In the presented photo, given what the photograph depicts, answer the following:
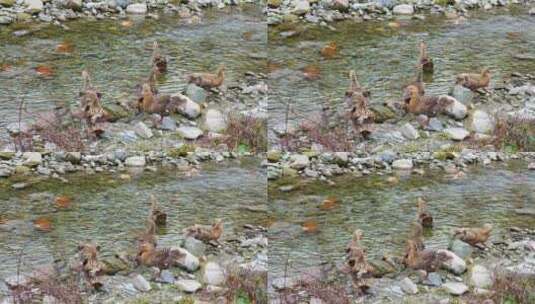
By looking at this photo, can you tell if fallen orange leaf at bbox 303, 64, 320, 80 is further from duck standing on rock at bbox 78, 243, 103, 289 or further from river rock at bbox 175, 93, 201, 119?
duck standing on rock at bbox 78, 243, 103, 289

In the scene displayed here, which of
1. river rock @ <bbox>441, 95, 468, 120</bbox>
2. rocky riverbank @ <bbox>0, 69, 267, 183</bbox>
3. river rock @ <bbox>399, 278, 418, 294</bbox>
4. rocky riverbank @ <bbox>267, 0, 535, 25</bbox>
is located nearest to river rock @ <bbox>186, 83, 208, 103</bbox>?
rocky riverbank @ <bbox>0, 69, 267, 183</bbox>

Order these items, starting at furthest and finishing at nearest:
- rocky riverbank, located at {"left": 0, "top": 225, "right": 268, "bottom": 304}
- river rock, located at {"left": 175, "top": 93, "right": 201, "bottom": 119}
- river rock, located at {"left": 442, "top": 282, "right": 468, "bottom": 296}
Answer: river rock, located at {"left": 175, "top": 93, "right": 201, "bottom": 119}, river rock, located at {"left": 442, "top": 282, "right": 468, "bottom": 296}, rocky riverbank, located at {"left": 0, "top": 225, "right": 268, "bottom": 304}

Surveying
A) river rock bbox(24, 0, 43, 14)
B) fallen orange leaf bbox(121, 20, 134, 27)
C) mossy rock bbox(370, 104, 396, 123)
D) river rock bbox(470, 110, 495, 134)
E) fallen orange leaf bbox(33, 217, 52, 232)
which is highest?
river rock bbox(24, 0, 43, 14)

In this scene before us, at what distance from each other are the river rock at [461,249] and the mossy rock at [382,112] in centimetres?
72

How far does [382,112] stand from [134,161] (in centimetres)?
131

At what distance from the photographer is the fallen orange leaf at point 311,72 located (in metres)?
4.85

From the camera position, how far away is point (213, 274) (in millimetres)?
4727

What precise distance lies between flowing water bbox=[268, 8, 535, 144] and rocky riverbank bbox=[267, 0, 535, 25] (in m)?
0.05

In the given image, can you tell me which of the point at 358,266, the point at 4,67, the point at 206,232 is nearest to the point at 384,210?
the point at 358,266

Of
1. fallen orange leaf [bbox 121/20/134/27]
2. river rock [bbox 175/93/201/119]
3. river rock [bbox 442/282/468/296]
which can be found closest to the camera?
river rock [bbox 442/282/468/296]

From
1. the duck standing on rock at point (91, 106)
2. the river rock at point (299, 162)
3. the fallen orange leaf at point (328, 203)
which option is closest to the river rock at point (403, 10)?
the river rock at point (299, 162)

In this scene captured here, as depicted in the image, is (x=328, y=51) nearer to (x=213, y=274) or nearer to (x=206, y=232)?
(x=206, y=232)

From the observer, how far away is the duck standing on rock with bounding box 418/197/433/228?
188 inches

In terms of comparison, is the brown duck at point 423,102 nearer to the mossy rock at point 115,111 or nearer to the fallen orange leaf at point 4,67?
the mossy rock at point 115,111
